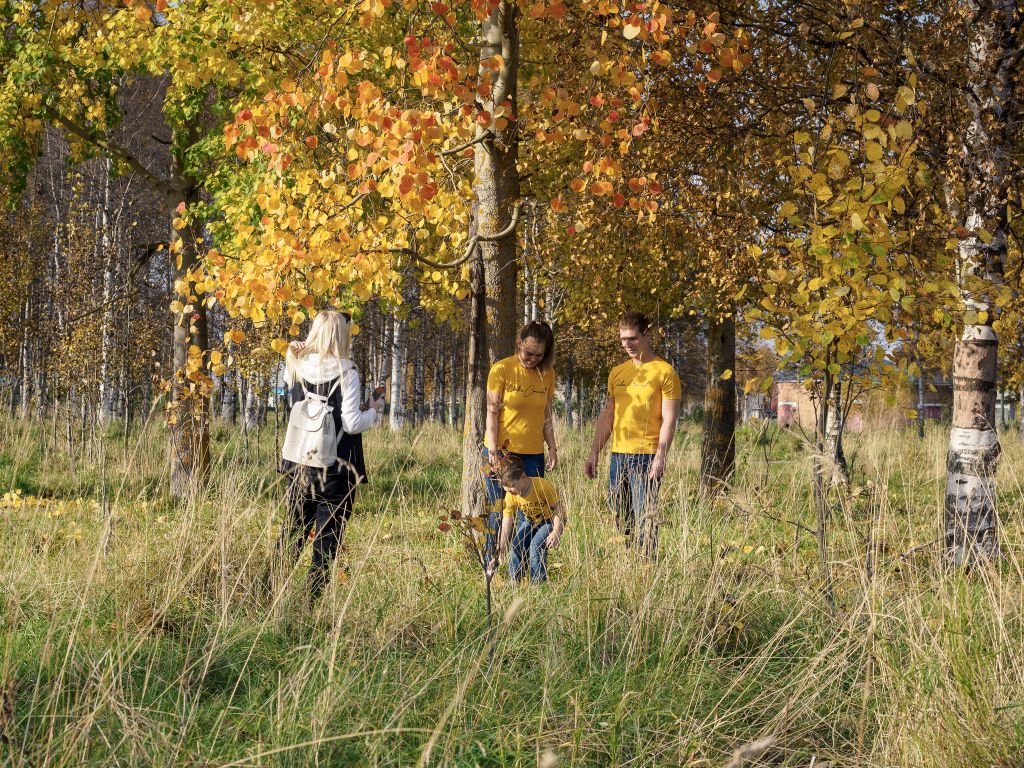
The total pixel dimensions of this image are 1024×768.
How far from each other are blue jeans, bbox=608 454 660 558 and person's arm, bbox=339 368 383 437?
1.30 metres

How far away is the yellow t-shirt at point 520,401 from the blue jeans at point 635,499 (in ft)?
1.75

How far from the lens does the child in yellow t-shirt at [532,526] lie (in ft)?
14.1

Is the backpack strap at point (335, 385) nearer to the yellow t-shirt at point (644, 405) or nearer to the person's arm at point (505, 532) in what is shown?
the person's arm at point (505, 532)

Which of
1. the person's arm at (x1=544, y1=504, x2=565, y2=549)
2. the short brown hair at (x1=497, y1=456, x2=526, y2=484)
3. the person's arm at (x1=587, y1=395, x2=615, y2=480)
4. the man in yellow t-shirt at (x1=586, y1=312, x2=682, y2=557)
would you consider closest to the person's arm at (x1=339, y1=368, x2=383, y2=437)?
the short brown hair at (x1=497, y1=456, x2=526, y2=484)

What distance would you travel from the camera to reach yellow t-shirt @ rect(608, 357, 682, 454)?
204 inches

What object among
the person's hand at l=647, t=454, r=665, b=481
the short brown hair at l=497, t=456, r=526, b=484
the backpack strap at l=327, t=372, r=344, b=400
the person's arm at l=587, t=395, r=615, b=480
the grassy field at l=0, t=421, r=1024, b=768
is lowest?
the grassy field at l=0, t=421, r=1024, b=768

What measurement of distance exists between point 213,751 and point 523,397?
9.47ft

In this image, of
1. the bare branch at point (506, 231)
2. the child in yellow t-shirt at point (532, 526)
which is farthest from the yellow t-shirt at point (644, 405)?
the bare branch at point (506, 231)

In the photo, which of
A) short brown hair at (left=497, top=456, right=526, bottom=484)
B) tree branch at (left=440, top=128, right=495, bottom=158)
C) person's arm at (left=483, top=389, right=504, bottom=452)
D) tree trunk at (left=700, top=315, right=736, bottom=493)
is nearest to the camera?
short brown hair at (left=497, top=456, right=526, bottom=484)

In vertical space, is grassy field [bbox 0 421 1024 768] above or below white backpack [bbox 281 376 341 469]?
below

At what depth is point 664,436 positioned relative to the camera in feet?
16.7

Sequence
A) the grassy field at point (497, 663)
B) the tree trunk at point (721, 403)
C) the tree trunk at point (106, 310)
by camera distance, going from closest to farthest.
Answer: the grassy field at point (497, 663) → the tree trunk at point (721, 403) → the tree trunk at point (106, 310)

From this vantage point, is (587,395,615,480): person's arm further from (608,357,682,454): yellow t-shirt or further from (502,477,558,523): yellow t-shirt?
(502,477,558,523): yellow t-shirt

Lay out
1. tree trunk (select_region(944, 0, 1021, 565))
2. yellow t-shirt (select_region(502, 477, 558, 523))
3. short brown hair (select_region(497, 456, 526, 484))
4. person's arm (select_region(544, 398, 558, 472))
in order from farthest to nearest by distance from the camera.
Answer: person's arm (select_region(544, 398, 558, 472)) < tree trunk (select_region(944, 0, 1021, 565)) < yellow t-shirt (select_region(502, 477, 558, 523)) < short brown hair (select_region(497, 456, 526, 484))
